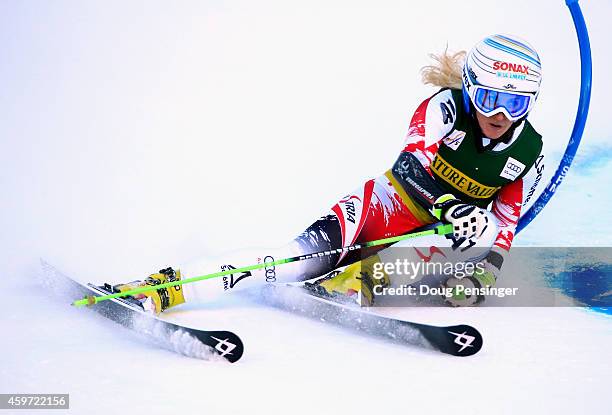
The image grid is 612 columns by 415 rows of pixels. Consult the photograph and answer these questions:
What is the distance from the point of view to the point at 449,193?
11.9 feet

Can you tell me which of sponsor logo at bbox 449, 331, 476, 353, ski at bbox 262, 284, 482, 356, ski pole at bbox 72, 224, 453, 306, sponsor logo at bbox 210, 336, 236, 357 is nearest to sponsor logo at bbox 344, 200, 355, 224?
ski pole at bbox 72, 224, 453, 306

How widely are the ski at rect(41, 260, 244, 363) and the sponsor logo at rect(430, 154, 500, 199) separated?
128 centimetres

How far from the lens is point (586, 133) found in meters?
5.68

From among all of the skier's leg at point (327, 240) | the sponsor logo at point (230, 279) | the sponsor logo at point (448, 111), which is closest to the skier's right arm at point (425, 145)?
the sponsor logo at point (448, 111)

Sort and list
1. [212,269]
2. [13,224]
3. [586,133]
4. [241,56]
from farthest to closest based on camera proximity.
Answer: [241,56], [586,133], [13,224], [212,269]

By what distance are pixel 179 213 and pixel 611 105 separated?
339cm

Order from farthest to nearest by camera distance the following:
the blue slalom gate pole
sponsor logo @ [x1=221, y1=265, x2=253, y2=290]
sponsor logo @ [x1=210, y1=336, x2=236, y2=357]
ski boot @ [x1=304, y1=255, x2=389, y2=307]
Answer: the blue slalom gate pole < ski boot @ [x1=304, y1=255, x2=389, y2=307] < sponsor logo @ [x1=221, y1=265, x2=253, y2=290] < sponsor logo @ [x1=210, y1=336, x2=236, y2=357]

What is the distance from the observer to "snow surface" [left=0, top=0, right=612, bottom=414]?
2652 millimetres

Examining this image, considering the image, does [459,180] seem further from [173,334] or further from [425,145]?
[173,334]

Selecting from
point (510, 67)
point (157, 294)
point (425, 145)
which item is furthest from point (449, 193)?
point (157, 294)

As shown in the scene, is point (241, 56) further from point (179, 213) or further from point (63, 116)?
point (179, 213)

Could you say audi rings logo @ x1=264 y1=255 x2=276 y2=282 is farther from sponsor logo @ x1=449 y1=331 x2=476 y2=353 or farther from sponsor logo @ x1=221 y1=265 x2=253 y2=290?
sponsor logo @ x1=449 y1=331 x2=476 y2=353

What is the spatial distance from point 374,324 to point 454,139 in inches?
35.5

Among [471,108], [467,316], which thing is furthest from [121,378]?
[471,108]
